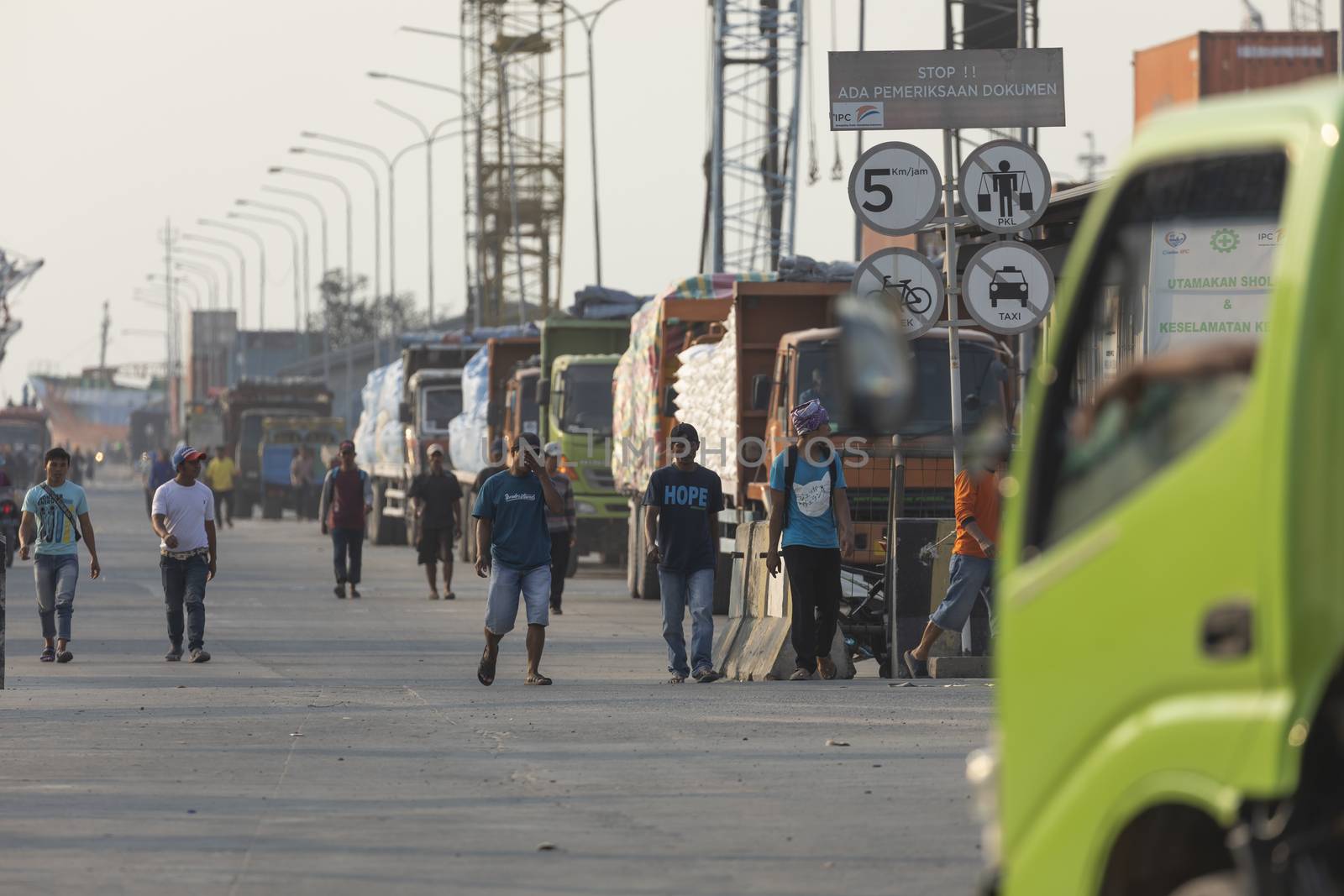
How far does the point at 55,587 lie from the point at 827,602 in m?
6.57

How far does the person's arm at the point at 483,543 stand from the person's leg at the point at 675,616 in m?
1.14

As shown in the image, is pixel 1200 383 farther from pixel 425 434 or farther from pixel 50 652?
pixel 425 434

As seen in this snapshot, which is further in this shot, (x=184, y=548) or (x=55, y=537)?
(x=55, y=537)

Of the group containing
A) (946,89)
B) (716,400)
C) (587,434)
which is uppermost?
(946,89)

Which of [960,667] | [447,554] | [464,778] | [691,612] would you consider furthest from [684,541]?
[447,554]

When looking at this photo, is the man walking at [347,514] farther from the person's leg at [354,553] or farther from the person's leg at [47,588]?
the person's leg at [47,588]

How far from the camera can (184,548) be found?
18.8 meters

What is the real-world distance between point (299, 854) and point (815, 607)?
7.72m

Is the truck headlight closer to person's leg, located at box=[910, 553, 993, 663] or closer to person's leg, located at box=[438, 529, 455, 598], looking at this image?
person's leg, located at box=[910, 553, 993, 663]

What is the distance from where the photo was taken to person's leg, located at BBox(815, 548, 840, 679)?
15.8 metres

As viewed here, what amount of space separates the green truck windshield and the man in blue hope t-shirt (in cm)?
1442

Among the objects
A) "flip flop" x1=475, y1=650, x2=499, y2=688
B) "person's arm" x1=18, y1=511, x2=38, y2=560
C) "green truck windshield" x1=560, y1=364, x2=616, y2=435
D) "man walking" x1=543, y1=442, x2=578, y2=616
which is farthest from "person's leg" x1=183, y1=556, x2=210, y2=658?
"green truck windshield" x1=560, y1=364, x2=616, y2=435

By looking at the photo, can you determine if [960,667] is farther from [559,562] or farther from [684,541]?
[559,562]

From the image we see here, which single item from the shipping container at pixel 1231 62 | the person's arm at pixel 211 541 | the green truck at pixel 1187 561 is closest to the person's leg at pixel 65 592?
the person's arm at pixel 211 541
